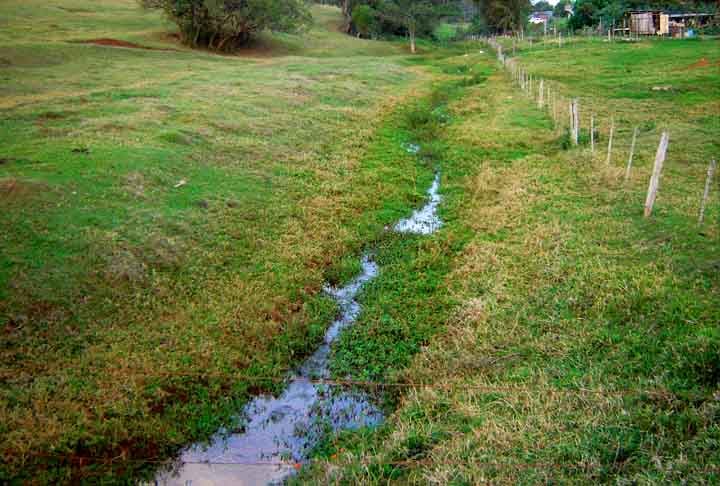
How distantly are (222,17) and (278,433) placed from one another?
2043 inches

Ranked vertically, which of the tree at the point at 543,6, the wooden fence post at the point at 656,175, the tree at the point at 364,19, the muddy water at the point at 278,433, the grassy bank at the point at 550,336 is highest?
the tree at the point at 543,6

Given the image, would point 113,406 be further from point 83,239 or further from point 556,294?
point 556,294

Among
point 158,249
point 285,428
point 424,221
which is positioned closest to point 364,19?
point 424,221

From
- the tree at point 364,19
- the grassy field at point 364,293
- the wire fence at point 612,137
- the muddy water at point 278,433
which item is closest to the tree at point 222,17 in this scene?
the tree at point 364,19

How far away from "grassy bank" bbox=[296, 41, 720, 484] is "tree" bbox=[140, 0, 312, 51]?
41.5 metres

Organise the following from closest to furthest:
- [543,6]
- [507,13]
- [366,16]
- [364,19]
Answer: [366,16] < [364,19] < [507,13] < [543,6]

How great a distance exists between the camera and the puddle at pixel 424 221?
53.5ft

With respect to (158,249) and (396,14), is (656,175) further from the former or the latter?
(396,14)

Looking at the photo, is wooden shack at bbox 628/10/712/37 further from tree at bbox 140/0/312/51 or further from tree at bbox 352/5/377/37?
tree at bbox 140/0/312/51

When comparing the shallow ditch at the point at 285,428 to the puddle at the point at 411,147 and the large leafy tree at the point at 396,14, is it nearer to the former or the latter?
the puddle at the point at 411,147

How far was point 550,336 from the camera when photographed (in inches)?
384

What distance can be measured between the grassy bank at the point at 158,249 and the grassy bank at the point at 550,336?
1.91m

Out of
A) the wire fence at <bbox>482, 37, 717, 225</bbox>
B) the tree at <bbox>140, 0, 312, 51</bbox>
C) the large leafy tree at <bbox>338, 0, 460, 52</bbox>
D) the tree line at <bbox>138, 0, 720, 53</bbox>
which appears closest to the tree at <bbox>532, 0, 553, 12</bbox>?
the tree line at <bbox>138, 0, 720, 53</bbox>

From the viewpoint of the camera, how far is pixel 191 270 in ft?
40.6
